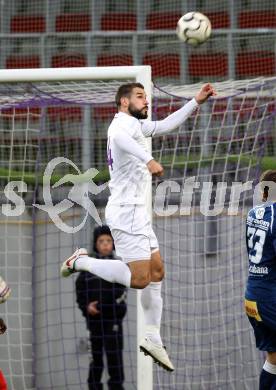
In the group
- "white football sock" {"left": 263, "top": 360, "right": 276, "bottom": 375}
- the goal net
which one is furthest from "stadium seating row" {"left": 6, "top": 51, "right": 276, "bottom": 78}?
"white football sock" {"left": 263, "top": 360, "right": 276, "bottom": 375}

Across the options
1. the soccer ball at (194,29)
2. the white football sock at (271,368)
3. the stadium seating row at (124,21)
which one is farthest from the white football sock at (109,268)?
the stadium seating row at (124,21)

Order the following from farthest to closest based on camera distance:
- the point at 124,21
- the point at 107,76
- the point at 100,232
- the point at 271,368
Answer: the point at 124,21, the point at 100,232, the point at 107,76, the point at 271,368

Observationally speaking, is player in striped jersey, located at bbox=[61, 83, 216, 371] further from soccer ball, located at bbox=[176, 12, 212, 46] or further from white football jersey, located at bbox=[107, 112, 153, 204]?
soccer ball, located at bbox=[176, 12, 212, 46]

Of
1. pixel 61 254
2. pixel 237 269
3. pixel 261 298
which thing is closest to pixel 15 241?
pixel 61 254

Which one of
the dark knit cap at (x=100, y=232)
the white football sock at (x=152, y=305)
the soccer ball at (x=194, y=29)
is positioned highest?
the soccer ball at (x=194, y=29)

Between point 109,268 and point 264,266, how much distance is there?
46.0 inches

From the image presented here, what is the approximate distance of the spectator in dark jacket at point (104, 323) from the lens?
9945 millimetres

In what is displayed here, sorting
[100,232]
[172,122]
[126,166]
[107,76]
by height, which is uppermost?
[107,76]

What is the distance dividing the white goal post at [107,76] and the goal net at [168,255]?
5.67 feet

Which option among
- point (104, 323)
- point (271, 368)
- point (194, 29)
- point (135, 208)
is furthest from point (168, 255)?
point (271, 368)

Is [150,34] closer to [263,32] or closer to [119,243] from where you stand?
[263,32]

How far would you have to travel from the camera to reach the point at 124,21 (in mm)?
13305

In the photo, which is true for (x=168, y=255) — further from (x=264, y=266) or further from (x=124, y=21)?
(x=124, y=21)

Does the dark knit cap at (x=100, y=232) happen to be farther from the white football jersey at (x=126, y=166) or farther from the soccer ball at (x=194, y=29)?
the white football jersey at (x=126, y=166)
